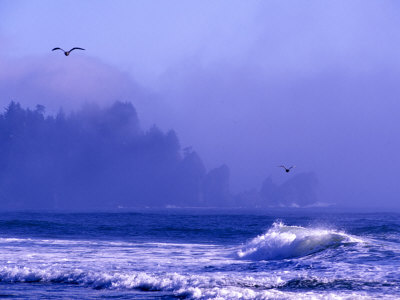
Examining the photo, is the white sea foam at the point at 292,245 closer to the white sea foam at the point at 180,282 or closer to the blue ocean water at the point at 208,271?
the blue ocean water at the point at 208,271

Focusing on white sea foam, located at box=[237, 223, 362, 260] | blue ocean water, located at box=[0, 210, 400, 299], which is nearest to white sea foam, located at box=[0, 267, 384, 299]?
blue ocean water, located at box=[0, 210, 400, 299]

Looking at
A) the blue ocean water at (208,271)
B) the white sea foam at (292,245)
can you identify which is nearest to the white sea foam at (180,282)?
the blue ocean water at (208,271)

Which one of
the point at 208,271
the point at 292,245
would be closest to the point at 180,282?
the point at 208,271

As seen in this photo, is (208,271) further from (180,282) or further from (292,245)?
(292,245)

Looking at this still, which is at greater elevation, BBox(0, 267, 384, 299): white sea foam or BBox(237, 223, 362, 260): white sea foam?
BBox(237, 223, 362, 260): white sea foam

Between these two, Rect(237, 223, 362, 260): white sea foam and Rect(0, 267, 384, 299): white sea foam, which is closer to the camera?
Rect(0, 267, 384, 299): white sea foam

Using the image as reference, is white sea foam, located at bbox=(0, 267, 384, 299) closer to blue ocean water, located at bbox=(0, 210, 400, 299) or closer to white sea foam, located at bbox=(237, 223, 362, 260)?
blue ocean water, located at bbox=(0, 210, 400, 299)

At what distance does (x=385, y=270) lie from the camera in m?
22.5

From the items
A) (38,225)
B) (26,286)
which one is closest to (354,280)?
(26,286)

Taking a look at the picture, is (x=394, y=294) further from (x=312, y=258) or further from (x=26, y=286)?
(x=26, y=286)

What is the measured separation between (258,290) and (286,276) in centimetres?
310

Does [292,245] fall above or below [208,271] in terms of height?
above

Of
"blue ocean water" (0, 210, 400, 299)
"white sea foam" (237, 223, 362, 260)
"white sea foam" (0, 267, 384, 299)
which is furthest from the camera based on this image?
"white sea foam" (237, 223, 362, 260)

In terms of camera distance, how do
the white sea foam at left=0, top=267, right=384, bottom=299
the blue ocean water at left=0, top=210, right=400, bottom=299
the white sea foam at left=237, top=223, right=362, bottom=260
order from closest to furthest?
the white sea foam at left=0, top=267, right=384, bottom=299
the blue ocean water at left=0, top=210, right=400, bottom=299
the white sea foam at left=237, top=223, right=362, bottom=260
